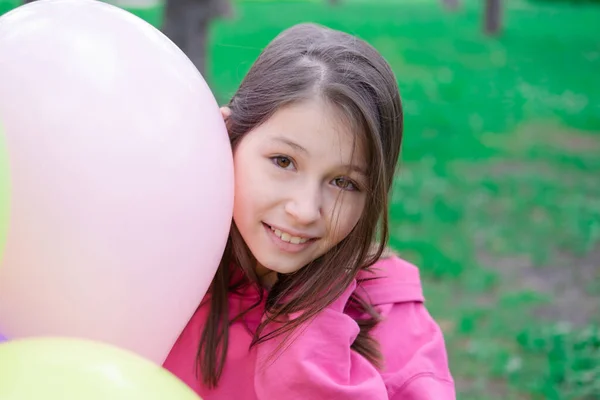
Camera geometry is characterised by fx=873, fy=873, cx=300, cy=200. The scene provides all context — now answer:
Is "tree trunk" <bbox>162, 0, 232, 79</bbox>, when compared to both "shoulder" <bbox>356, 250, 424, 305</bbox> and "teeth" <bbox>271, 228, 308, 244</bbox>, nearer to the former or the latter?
"shoulder" <bbox>356, 250, 424, 305</bbox>

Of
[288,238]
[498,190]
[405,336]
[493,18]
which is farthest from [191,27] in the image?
[493,18]

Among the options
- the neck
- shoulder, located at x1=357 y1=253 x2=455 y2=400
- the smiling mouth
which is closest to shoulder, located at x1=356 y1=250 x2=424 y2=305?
shoulder, located at x1=357 y1=253 x2=455 y2=400

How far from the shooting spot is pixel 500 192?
5.82 m

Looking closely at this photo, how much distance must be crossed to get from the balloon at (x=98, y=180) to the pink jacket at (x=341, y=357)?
1.13 ft

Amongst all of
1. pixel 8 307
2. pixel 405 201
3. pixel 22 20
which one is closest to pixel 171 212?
pixel 8 307

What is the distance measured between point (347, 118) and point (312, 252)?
1.00 feet

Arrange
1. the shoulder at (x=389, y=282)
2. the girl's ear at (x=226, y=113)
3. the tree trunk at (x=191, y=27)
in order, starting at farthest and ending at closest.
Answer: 1. the tree trunk at (x=191, y=27)
2. the shoulder at (x=389, y=282)
3. the girl's ear at (x=226, y=113)

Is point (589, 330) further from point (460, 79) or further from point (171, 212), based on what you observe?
point (460, 79)

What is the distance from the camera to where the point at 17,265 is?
145 centimetres

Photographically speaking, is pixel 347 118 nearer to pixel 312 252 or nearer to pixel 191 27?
pixel 312 252

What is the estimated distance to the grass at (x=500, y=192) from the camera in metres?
3.81

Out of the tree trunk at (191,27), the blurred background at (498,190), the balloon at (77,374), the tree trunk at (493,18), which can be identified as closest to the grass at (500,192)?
the blurred background at (498,190)

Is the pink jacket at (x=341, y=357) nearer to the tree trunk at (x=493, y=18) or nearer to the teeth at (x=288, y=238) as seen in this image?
the teeth at (x=288, y=238)

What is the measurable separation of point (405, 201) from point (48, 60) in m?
4.24
